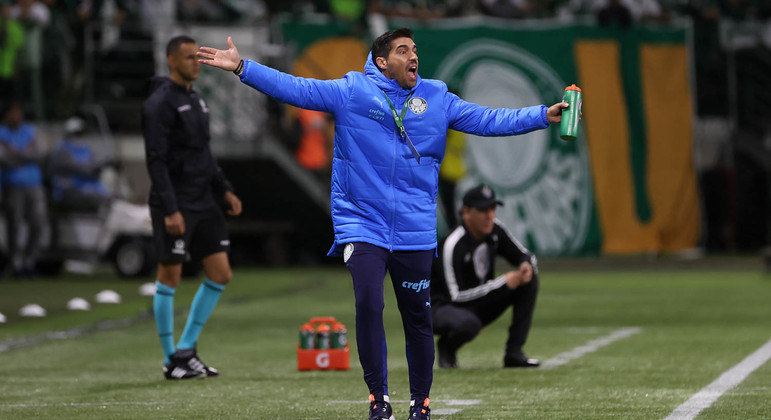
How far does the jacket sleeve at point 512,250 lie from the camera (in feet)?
35.0

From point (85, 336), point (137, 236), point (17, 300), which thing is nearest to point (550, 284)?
point (137, 236)

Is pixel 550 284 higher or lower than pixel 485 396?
lower

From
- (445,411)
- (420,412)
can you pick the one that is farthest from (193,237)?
(420,412)

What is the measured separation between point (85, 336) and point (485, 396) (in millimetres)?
5966

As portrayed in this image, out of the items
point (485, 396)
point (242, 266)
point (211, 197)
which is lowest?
point (242, 266)

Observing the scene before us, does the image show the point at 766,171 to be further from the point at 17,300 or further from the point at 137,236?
the point at 17,300

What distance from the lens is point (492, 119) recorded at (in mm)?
7469

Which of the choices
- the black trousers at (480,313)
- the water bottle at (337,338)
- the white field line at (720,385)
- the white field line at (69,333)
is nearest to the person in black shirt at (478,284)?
the black trousers at (480,313)

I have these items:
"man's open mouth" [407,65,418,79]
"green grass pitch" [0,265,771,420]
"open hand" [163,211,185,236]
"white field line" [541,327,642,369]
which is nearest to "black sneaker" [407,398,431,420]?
"green grass pitch" [0,265,771,420]

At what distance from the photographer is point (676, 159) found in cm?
2789

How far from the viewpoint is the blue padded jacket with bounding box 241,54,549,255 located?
24.1 feet

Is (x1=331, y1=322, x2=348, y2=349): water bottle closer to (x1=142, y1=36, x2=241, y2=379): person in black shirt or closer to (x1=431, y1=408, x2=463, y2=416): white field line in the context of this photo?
(x1=142, y1=36, x2=241, y2=379): person in black shirt

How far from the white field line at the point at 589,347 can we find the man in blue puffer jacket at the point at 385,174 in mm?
3462

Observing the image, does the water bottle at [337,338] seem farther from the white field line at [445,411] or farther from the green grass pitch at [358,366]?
the white field line at [445,411]
